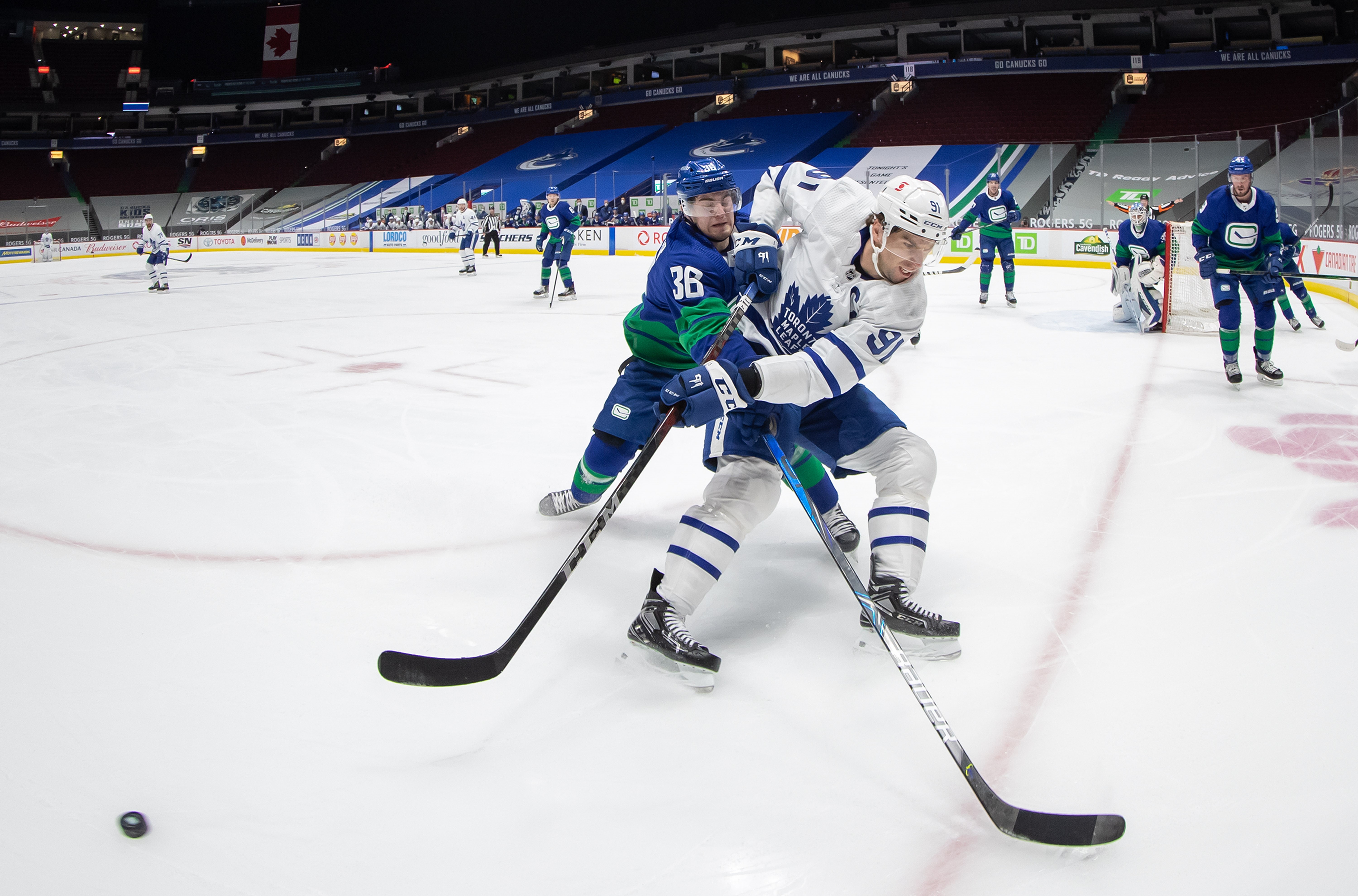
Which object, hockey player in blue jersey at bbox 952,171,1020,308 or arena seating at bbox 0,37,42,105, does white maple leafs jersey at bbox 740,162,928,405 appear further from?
arena seating at bbox 0,37,42,105

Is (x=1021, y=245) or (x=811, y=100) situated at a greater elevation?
(x=811, y=100)

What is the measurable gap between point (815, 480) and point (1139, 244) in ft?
19.8

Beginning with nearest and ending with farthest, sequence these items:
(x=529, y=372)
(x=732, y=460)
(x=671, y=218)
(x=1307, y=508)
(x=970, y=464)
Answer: (x=732, y=460) < (x=1307, y=508) < (x=970, y=464) < (x=529, y=372) < (x=671, y=218)

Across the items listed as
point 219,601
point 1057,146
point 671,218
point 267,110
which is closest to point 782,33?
point 671,218

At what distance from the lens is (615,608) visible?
2.66m

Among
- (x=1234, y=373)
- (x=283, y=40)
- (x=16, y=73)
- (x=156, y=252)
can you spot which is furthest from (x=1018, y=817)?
(x=16, y=73)

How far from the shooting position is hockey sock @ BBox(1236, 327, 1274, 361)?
5.43m

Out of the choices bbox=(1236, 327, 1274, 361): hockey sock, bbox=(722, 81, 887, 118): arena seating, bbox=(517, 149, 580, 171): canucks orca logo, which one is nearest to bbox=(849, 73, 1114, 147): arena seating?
bbox=(722, 81, 887, 118): arena seating

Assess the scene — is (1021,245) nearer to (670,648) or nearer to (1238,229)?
(1238,229)

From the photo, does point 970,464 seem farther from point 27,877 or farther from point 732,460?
point 27,877

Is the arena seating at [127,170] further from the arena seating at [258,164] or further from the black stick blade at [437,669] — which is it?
the black stick blade at [437,669]

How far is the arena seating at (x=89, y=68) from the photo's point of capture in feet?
114

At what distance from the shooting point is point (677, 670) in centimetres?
221

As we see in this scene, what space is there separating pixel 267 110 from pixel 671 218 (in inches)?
963
